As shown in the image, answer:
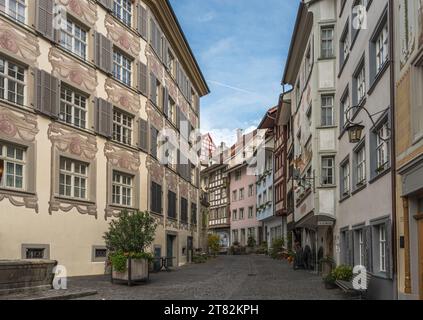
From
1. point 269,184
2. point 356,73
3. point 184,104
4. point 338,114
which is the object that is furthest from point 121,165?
point 269,184

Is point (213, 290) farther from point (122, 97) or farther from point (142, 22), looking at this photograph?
point (142, 22)

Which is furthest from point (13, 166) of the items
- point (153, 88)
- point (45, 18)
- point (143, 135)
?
point (153, 88)

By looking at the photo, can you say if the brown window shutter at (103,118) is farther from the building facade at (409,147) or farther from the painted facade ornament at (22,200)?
the building facade at (409,147)

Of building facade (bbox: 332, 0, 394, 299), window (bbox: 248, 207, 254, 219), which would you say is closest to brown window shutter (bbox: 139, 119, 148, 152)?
building facade (bbox: 332, 0, 394, 299)

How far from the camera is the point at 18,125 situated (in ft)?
59.8

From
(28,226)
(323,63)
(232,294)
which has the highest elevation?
(323,63)

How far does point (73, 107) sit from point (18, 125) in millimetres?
3589

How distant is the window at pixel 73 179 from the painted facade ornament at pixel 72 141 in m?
0.38

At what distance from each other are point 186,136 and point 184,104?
219 centimetres

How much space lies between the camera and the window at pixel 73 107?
21.0m

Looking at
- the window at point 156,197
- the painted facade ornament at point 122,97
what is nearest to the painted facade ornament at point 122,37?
the painted facade ornament at point 122,97
